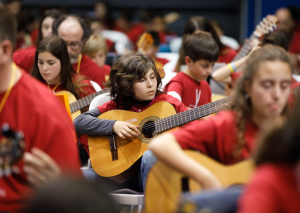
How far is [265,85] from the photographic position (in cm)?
166

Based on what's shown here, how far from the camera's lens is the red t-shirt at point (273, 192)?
1257 millimetres

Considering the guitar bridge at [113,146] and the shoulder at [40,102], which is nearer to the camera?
the shoulder at [40,102]

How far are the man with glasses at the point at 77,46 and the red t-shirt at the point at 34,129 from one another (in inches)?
90.5

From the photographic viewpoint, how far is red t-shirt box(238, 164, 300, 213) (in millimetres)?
1257

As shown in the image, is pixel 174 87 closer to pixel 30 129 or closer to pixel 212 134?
pixel 212 134

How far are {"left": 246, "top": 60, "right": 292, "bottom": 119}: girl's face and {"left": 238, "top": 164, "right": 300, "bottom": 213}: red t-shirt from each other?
0.37m

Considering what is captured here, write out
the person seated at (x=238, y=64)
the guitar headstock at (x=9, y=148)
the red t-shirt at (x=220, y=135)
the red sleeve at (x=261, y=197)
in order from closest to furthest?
the red sleeve at (x=261, y=197) → the guitar headstock at (x=9, y=148) → the red t-shirt at (x=220, y=135) → the person seated at (x=238, y=64)

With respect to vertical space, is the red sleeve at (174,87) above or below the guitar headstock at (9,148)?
below


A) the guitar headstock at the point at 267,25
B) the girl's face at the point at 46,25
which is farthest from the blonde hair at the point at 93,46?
the guitar headstock at the point at 267,25

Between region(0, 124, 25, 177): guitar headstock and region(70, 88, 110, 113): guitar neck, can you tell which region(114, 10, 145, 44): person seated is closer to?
region(70, 88, 110, 113): guitar neck

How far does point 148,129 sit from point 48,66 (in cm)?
109

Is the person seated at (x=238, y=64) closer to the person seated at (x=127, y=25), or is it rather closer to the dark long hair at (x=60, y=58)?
the dark long hair at (x=60, y=58)

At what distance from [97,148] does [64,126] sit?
1107mm

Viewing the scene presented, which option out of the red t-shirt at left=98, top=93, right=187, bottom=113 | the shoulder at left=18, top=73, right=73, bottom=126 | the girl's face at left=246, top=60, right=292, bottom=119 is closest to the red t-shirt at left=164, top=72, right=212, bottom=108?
the red t-shirt at left=98, top=93, right=187, bottom=113
